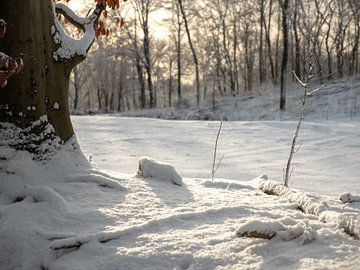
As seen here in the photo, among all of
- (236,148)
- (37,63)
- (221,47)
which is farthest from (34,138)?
(221,47)

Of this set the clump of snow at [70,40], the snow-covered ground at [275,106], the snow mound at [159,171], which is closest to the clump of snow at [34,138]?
the clump of snow at [70,40]

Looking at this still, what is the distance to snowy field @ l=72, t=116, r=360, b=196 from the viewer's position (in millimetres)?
5949

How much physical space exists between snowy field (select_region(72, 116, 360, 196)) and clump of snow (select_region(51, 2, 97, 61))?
2.79m

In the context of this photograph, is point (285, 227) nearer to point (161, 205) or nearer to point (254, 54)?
point (161, 205)

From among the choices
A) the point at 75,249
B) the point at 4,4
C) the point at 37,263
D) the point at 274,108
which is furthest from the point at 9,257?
the point at 274,108

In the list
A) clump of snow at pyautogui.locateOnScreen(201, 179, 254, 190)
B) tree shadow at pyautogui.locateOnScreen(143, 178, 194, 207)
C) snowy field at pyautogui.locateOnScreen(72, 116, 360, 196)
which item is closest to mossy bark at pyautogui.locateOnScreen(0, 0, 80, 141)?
tree shadow at pyautogui.locateOnScreen(143, 178, 194, 207)

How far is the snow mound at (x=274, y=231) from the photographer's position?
228 cm

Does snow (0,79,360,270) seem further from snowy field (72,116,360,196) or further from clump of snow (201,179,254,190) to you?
snowy field (72,116,360,196)

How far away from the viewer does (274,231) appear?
7.58 ft

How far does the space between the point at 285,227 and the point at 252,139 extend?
6.84 m

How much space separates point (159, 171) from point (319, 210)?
1.47 m

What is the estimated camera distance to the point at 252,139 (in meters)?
9.09

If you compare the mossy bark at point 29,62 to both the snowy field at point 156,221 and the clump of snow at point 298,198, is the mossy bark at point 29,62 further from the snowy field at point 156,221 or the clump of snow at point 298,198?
the clump of snow at point 298,198

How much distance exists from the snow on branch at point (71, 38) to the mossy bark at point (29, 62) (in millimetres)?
64
